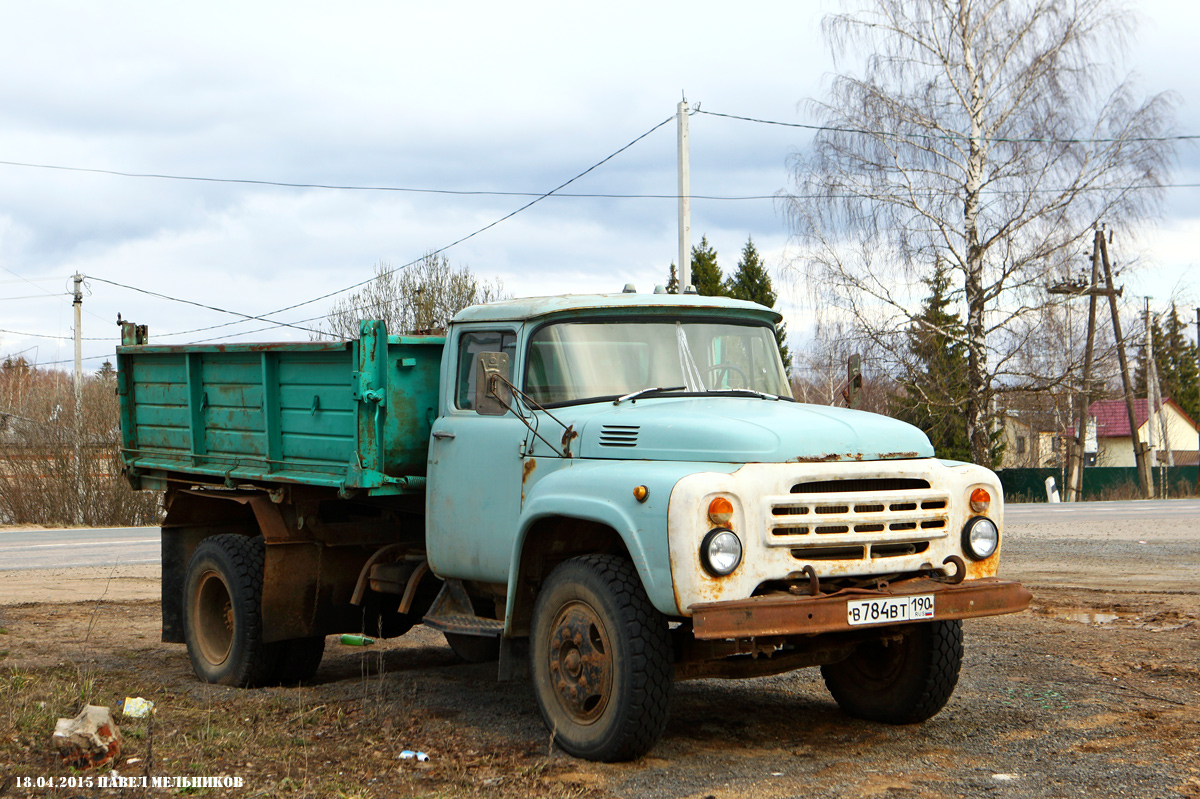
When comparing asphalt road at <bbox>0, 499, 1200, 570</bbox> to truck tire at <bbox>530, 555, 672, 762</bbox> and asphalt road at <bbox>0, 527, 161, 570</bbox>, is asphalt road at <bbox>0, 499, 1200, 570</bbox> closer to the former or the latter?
asphalt road at <bbox>0, 527, 161, 570</bbox>

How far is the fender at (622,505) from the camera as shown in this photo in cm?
466

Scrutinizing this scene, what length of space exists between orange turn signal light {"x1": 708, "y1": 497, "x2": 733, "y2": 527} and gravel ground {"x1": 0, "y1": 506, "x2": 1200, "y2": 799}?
1.06 metres

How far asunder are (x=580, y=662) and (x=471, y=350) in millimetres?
1916

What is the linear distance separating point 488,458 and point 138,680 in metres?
3.01

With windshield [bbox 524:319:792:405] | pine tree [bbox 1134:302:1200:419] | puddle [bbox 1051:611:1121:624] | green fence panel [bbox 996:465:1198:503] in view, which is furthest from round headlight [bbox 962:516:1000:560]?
pine tree [bbox 1134:302:1200:419]

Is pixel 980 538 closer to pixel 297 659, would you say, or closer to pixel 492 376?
pixel 492 376

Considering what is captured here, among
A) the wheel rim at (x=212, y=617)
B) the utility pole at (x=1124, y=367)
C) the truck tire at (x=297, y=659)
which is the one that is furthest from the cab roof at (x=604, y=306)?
the utility pole at (x=1124, y=367)

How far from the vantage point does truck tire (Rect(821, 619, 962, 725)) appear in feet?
18.4

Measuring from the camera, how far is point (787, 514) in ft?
15.7

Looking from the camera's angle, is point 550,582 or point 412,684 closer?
point 550,582

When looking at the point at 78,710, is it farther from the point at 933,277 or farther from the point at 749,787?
the point at 933,277

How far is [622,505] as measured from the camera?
4844 mm

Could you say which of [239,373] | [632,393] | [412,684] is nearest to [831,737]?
[632,393]

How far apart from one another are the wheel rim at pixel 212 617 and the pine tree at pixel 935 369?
65.4 ft
